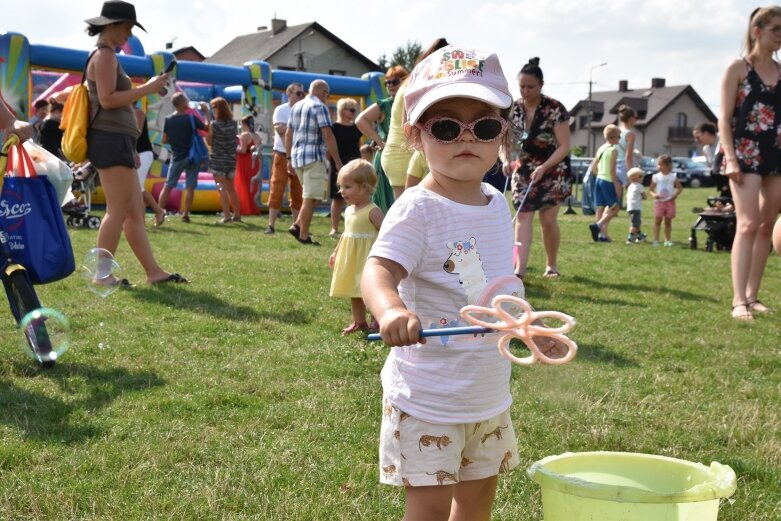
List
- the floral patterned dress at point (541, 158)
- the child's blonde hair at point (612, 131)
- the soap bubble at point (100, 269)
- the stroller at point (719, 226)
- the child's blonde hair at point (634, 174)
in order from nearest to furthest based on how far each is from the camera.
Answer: the soap bubble at point (100, 269), the floral patterned dress at point (541, 158), the stroller at point (719, 226), the child's blonde hair at point (612, 131), the child's blonde hair at point (634, 174)

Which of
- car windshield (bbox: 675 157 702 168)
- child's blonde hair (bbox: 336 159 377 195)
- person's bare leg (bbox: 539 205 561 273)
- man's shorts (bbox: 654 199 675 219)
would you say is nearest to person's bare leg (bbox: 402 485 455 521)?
child's blonde hair (bbox: 336 159 377 195)

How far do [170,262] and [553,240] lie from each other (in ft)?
12.0

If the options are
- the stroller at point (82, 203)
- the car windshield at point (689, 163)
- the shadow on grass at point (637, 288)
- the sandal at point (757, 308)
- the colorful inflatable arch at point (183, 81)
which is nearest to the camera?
the sandal at point (757, 308)

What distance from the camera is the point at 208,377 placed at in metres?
4.33

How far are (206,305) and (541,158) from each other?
122 inches

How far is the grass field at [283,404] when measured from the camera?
296cm

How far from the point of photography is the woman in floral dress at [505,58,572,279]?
7.20 meters

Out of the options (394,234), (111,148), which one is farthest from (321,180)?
(394,234)

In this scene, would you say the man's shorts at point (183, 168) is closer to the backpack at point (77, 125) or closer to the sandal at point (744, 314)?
the backpack at point (77, 125)

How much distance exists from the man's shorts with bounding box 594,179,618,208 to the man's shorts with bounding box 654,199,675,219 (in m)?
0.68

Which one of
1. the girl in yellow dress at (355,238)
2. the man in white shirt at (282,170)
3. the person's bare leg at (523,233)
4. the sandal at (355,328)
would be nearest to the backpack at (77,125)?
the girl in yellow dress at (355,238)

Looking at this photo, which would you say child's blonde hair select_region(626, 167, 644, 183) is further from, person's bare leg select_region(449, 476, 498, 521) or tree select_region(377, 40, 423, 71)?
tree select_region(377, 40, 423, 71)

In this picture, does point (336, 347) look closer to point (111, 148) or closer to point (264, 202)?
point (111, 148)

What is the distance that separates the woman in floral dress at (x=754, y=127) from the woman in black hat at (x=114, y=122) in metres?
4.03
